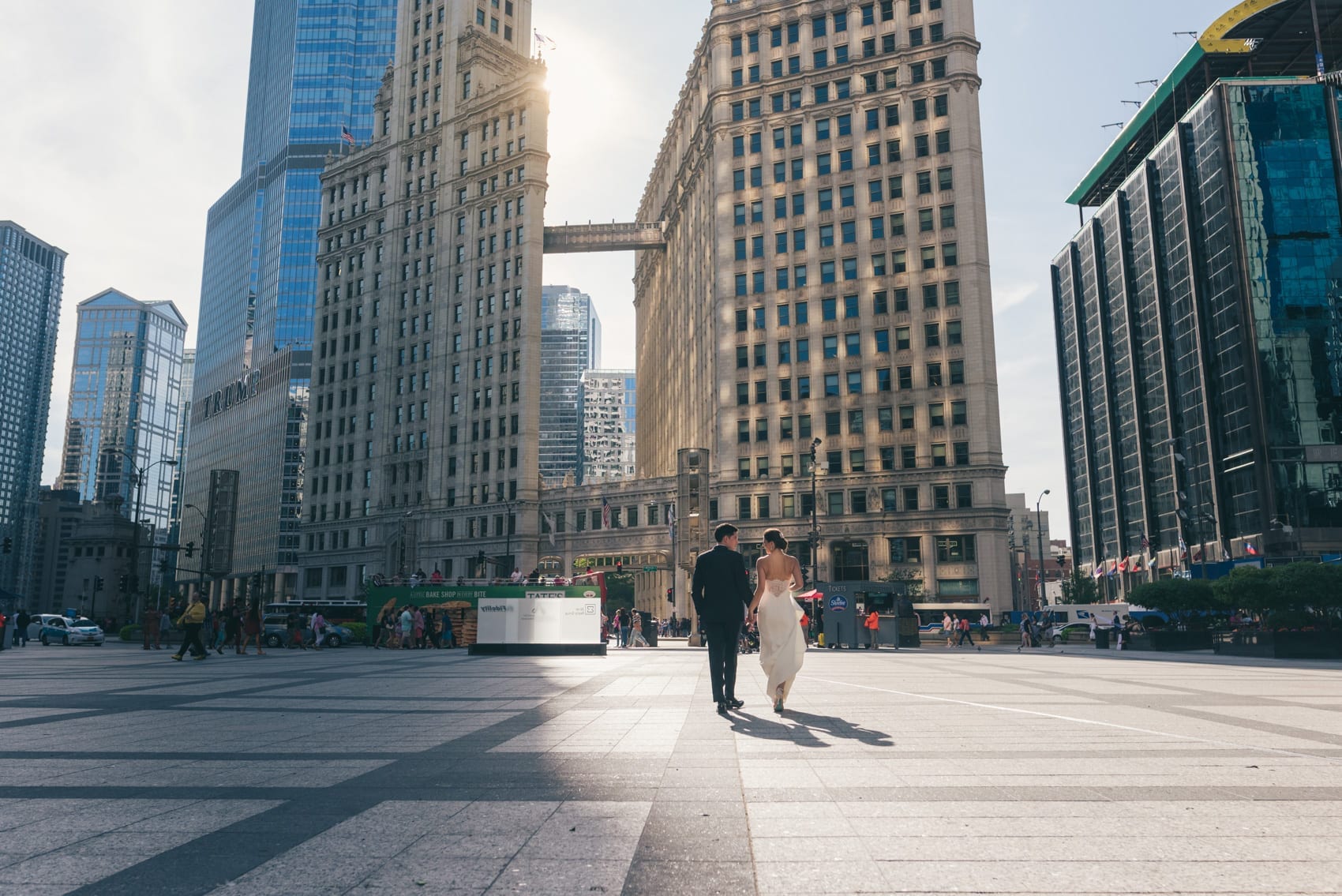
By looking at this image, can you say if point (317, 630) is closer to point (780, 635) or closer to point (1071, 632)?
point (780, 635)

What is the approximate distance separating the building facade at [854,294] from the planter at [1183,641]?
95.0ft

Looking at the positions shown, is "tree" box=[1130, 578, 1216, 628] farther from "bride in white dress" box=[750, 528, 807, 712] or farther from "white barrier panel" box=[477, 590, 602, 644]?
"bride in white dress" box=[750, 528, 807, 712]

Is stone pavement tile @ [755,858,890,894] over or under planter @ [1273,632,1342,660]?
over

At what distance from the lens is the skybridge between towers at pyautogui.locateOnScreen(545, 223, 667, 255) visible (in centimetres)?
9294

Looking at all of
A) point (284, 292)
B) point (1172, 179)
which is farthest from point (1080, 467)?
point (284, 292)

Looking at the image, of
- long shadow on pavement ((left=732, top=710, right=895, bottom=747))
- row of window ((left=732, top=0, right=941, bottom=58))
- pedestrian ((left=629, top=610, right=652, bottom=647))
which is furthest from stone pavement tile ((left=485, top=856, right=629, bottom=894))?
row of window ((left=732, top=0, right=941, bottom=58))

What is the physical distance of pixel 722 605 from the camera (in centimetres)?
980

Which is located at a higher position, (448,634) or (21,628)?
(21,628)

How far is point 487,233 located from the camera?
91.6 m

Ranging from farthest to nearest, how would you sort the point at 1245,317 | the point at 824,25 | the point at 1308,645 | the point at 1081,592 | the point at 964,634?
the point at 1081,592 < the point at 824,25 < the point at 1245,317 < the point at 964,634 < the point at 1308,645

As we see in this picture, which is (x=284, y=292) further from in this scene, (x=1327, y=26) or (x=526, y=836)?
(x=526, y=836)

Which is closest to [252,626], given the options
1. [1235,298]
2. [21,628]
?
[21,628]

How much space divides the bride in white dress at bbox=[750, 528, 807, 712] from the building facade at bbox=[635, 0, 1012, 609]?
59582 mm

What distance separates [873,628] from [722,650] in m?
29.5
